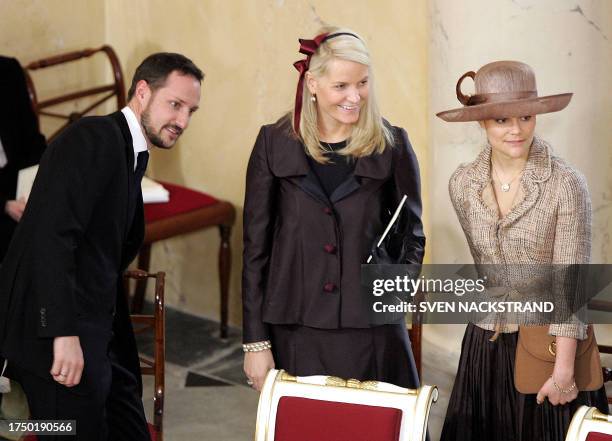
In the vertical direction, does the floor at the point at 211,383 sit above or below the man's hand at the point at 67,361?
below

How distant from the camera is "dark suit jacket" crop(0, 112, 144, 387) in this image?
325cm

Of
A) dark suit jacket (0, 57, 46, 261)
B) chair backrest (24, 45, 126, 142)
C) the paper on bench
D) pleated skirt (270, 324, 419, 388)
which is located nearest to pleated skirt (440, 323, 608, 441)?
pleated skirt (270, 324, 419, 388)

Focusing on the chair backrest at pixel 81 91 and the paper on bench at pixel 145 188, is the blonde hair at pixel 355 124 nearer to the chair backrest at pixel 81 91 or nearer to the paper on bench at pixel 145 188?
the paper on bench at pixel 145 188

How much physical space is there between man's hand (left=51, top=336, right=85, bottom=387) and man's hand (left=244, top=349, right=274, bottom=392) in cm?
53

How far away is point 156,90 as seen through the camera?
347cm

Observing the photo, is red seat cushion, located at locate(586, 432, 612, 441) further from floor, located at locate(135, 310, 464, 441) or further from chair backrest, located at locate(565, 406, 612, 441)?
floor, located at locate(135, 310, 464, 441)

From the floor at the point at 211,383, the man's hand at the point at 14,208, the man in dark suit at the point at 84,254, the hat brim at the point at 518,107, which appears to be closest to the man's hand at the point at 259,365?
the man in dark suit at the point at 84,254

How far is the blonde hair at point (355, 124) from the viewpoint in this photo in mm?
3420

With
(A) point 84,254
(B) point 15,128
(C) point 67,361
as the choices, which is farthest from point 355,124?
(B) point 15,128

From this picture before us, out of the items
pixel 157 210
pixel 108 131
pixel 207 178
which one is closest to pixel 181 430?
pixel 157 210

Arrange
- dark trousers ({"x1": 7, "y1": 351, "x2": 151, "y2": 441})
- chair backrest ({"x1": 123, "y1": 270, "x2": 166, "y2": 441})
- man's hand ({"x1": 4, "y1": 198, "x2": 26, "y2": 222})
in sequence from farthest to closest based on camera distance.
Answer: man's hand ({"x1": 4, "y1": 198, "x2": 26, "y2": 222}), chair backrest ({"x1": 123, "y1": 270, "x2": 166, "y2": 441}), dark trousers ({"x1": 7, "y1": 351, "x2": 151, "y2": 441})

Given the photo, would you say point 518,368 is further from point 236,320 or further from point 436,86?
point 236,320

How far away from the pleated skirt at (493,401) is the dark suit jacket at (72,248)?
1.04 metres

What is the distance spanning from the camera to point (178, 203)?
6082mm
